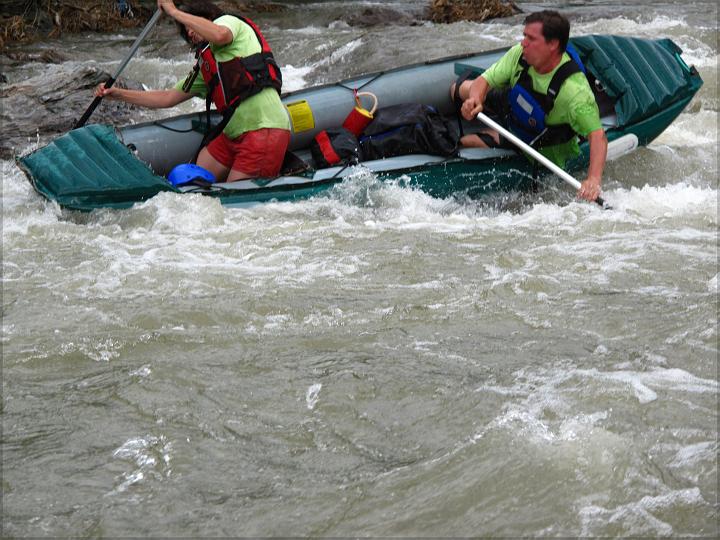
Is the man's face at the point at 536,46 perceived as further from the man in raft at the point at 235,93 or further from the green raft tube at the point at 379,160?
the man in raft at the point at 235,93

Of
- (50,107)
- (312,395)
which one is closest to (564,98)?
(312,395)

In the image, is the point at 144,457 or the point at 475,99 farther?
the point at 475,99

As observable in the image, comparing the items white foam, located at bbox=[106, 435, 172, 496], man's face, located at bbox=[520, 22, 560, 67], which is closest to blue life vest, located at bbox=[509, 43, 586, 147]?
man's face, located at bbox=[520, 22, 560, 67]

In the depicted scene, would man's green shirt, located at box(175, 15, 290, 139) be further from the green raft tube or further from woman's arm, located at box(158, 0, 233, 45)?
the green raft tube

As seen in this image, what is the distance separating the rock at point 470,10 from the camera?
39.6 feet

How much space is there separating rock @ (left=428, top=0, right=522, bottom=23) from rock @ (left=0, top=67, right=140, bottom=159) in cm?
591

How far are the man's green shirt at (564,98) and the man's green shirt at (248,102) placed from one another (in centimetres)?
115

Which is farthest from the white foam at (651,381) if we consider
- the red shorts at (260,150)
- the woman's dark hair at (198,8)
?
the woman's dark hair at (198,8)

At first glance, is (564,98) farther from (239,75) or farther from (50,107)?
(50,107)

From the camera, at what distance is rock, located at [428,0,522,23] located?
12070 mm

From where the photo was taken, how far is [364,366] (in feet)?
11.2

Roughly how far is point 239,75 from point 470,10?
788cm

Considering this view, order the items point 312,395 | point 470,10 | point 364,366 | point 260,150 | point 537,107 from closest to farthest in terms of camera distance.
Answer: point 312,395
point 364,366
point 260,150
point 537,107
point 470,10

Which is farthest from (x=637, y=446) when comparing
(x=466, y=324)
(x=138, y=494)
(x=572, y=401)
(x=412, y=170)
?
(x=412, y=170)
